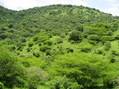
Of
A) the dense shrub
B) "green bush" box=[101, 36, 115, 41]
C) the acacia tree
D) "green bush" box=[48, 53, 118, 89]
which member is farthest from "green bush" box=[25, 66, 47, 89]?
the dense shrub

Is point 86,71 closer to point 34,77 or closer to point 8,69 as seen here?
point 34,77

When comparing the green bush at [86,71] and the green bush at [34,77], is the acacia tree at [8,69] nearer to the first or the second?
the green bush at [34,77]

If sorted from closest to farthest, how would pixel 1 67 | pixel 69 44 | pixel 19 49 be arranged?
pixel 1 67
pixel 69 44
pixel 19 49

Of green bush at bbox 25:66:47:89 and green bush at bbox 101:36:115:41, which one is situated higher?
green bush at bbox 101:36:115:41

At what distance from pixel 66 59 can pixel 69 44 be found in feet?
156

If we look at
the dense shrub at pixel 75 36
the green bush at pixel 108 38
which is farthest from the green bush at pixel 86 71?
the dense shrub at pixel 75 36

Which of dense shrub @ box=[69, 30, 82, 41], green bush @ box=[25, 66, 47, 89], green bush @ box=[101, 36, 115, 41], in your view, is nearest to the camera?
green bush @ box=[25, 66, 47, 89]

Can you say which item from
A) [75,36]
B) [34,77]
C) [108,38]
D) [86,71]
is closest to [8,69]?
[34,77]

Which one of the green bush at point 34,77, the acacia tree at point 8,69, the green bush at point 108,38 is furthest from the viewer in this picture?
the green bush at point 108,38

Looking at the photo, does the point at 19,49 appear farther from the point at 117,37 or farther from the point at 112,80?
the point at 112,80

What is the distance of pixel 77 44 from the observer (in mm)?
74438

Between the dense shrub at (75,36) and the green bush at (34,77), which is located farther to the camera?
the dense shrub at (75,36)

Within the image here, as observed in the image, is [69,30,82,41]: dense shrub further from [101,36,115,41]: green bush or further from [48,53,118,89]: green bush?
[48,53,118,89]: green bush

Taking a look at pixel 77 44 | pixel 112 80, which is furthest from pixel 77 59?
pixel 77 44
